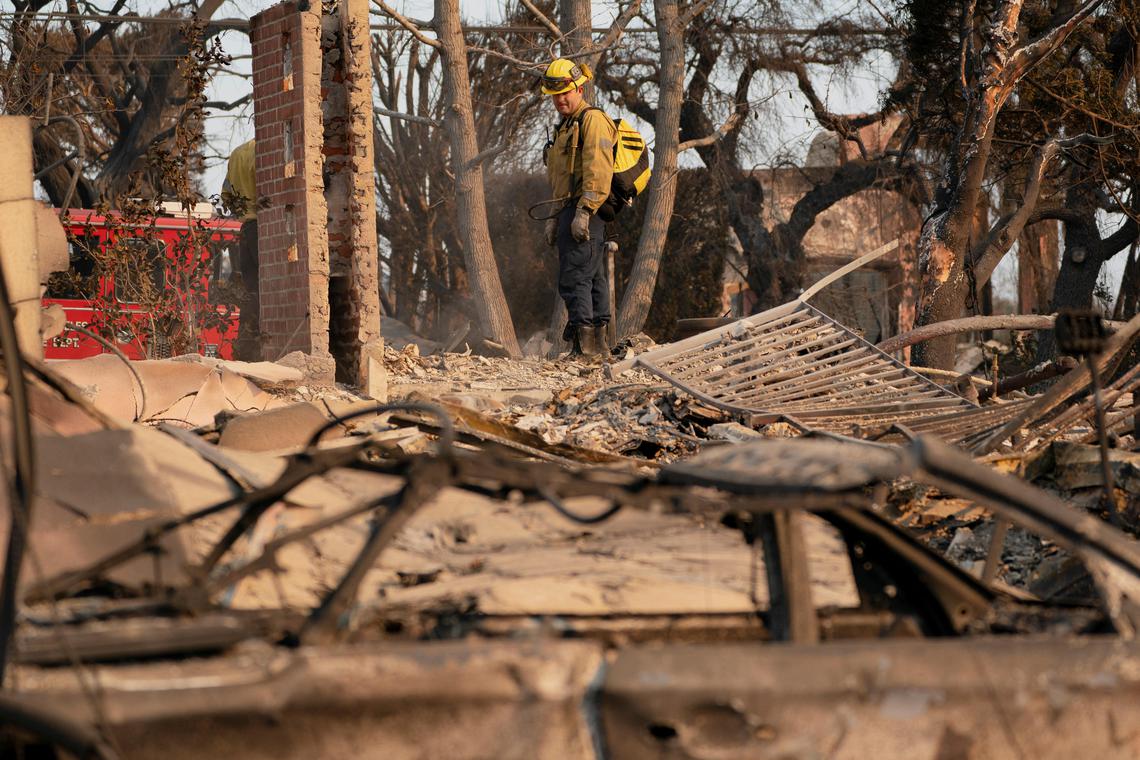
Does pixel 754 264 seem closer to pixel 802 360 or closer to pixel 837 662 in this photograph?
pixel 802 360

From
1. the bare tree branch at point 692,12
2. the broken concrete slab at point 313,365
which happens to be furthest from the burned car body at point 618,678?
the bare tree branch at point 692,12

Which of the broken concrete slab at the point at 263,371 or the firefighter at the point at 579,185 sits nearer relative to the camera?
the broken concrete slab at the point at 263,371

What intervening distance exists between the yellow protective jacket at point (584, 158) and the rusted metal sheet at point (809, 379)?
1637mm

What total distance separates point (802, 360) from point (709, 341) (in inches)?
26.1

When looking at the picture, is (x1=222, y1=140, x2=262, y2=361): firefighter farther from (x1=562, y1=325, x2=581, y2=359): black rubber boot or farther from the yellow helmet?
(x1=562, y1=325, x2=581, y2=359): black rubber boot

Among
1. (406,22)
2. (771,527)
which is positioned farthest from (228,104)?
(771,527)

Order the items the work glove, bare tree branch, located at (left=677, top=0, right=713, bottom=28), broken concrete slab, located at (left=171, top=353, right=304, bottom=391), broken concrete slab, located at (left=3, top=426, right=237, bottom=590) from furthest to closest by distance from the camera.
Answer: bare tree branch, located at (left=677, top=0, right=713, bottom=28) < the work glove < broken concrete slab, located at (left=171, top=353, right=304, bottom=391) < broken concrete slab, located at (left=3, top=426, right=237, bottom=590)

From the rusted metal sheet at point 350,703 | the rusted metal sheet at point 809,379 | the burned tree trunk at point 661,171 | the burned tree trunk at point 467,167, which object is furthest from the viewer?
the burned tree trunk at point 661,171

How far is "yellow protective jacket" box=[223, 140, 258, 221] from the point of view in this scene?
9.48 m

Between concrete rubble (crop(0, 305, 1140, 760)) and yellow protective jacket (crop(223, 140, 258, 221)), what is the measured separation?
6.34 metres

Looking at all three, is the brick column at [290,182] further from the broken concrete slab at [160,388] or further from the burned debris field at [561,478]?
the broken concrete slab at [160,388]

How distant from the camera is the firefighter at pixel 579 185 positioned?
30.8 feet

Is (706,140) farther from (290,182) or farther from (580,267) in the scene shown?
(290,182)

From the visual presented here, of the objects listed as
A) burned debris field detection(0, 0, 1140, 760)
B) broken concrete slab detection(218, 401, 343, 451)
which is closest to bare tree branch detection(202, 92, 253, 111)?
burned debris field detection(0, 0, 1140, 760)
